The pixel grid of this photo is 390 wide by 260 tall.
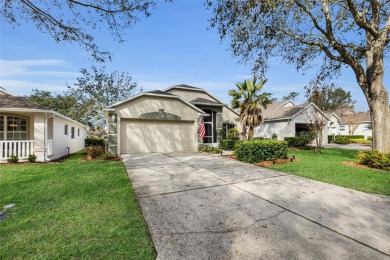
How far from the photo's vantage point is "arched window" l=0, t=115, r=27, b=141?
11.9 metres

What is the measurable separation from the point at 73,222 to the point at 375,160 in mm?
11818

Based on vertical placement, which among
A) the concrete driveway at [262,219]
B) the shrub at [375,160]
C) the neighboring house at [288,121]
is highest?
the neighboring house at [288,121]

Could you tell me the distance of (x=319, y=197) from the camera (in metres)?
5.16

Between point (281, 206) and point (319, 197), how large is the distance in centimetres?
140

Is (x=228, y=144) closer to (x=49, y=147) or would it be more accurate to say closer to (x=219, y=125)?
(x=219, y=125)

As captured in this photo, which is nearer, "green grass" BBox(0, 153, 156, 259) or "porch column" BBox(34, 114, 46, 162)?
"green grass" BBox(0, 153, 156, 259)

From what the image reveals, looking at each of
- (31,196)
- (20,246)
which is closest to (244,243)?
(20,246)

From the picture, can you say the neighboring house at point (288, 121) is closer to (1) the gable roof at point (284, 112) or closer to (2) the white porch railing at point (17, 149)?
(1) the gable roof at point (284, 112)

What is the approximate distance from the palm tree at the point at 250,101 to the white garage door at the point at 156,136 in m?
5.17

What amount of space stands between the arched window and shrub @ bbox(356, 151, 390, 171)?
18.9 m

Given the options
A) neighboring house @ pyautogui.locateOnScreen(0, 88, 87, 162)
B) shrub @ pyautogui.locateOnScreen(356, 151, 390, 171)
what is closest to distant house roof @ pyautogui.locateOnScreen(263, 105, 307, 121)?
shrub @ pyautogui.locateOnScreen(356, 151, 390, 171)

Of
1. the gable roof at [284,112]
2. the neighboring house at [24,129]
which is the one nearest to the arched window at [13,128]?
the neighboring house at [24,129]

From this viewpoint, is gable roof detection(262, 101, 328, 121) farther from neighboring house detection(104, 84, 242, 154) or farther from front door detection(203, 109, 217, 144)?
neighboring house detection(104, 84, 242, 154)

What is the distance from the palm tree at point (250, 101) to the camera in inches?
703
